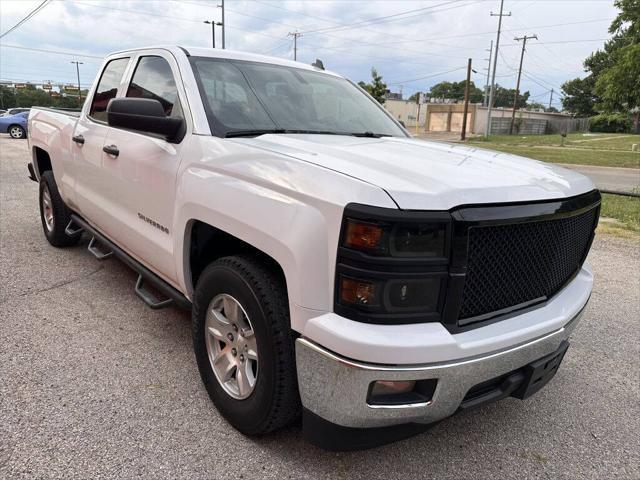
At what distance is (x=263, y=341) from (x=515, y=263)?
109 cm

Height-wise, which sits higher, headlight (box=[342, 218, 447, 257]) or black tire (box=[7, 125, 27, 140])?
headlight (box=[342, 218, 447, 257])

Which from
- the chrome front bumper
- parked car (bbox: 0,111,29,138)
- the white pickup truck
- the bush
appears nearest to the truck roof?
the white pickup truck

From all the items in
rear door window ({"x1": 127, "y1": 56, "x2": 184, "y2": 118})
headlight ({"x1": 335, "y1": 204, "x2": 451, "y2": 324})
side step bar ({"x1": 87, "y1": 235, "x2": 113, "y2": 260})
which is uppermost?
rear door window ({"x1": 127, "y1": 56, "x2": 184, "y2": 118})

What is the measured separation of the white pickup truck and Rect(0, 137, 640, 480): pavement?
25 cm

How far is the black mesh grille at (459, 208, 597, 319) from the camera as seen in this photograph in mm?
1900

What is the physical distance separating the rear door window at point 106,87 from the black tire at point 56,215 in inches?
47.0

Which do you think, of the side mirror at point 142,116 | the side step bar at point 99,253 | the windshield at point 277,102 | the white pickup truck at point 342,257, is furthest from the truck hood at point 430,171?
the side step bar at point 99,253

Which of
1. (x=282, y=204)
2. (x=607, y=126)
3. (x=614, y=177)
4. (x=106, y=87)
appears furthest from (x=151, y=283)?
(x=607, y=126)

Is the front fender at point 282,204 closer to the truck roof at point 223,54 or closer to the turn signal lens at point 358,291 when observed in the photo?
the turn signal lens at point 358,291

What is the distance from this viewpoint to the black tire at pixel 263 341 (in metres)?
2.01

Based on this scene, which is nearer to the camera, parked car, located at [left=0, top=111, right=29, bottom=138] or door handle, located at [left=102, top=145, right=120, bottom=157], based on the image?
door handle, located at [left=102, top=145, right=120, bottom=157]

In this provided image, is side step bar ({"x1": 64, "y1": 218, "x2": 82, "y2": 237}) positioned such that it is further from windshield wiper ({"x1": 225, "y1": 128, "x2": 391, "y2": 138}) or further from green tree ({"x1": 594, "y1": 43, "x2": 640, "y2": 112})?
green tree ({"x1": 594, "y1": 43, "x2": 640, "y2": 112})

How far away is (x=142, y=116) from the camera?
260cm

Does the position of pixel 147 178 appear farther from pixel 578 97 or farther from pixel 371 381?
pixel 578 97
